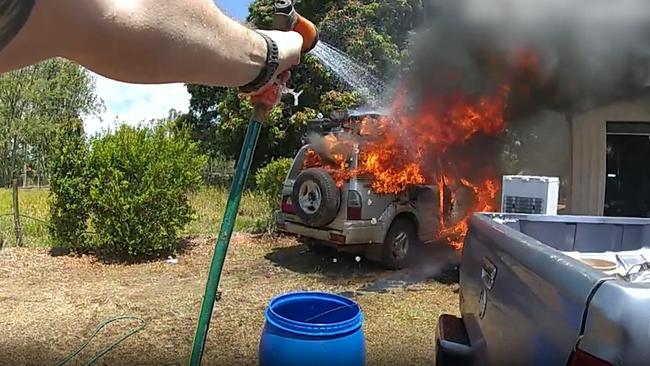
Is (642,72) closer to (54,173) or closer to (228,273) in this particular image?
(228,273)

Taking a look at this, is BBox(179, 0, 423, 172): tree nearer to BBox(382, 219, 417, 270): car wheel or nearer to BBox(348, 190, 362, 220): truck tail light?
BBox(382, 219, 417, 270): car wheel

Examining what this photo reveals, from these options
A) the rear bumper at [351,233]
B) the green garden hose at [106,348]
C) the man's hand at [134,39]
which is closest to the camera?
the man's hand at [134,39]

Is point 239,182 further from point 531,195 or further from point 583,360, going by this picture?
point 531,195

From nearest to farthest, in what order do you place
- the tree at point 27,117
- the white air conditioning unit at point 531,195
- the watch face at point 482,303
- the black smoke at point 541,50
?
the watch face at point 482,303, the white air conditioning unit at point 531,195, the black smoke at point 541,50, the tree at point 27,117

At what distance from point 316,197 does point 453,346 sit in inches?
193

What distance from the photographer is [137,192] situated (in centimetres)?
841

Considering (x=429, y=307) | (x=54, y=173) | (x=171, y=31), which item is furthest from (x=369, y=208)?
(x=171, y=31)

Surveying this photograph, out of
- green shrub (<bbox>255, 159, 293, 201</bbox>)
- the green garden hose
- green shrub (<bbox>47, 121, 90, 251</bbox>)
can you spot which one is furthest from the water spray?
green shrub (<bbox>255, 159, 293, 201</bbox>)

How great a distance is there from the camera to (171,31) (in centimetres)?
124

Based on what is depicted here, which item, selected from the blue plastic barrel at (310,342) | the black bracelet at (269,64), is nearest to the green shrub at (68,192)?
the blue plastic barrel at (310,342)

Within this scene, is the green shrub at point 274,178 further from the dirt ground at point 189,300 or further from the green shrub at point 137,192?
the green shrub at point 137,192

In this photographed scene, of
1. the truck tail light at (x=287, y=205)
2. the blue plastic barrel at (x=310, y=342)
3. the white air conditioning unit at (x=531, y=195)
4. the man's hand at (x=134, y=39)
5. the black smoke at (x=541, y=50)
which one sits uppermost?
the black smoke at (x=541, y=50)

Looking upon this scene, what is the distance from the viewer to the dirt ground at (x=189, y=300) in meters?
5.02

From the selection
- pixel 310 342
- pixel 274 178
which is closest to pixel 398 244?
pixel 274 178
